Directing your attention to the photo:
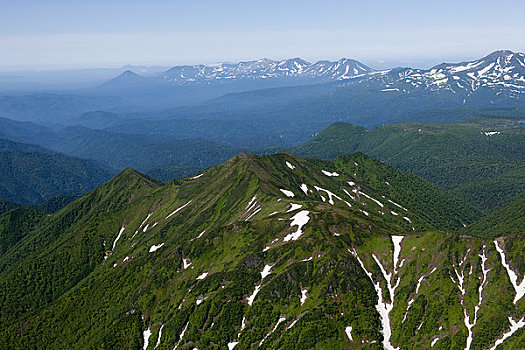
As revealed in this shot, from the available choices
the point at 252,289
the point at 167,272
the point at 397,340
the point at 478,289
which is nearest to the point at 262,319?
the point at 252,289

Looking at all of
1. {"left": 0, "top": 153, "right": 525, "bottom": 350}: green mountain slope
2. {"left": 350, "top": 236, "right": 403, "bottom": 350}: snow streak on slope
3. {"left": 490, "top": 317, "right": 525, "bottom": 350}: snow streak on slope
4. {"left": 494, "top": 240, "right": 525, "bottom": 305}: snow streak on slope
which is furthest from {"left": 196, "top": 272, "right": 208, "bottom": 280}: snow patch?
{"left": 494, "top": 240, "right": 525, "bottom": 305}: snow streak on slope

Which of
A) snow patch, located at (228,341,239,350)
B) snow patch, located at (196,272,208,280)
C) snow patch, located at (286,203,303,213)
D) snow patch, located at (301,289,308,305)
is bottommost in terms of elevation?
snow patch, located at (228,341,239,350)

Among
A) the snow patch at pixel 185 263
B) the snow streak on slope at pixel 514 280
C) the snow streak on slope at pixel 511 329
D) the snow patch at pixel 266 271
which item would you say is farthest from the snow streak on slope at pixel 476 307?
the snow patch at pixel 185 263

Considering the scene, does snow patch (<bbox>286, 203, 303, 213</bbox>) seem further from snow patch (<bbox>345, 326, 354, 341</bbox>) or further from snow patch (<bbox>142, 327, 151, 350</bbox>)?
snow patch (<bbox>142, 327, 151, 350</bbox>)

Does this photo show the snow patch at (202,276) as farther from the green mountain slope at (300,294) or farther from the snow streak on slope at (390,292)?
the snow streak on slope at (390,292)

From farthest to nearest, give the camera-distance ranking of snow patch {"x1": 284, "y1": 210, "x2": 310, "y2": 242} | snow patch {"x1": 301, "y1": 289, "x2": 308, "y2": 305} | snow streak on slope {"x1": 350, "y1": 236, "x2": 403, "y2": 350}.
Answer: snow patch {"x1": 284, "y1": 210, "x2": 310, "y2": 242} → snow patch {"x1": 301, "y1": 289, "x2": 308, "y2": 305} → snow streak on slope {"x1": 350, "y1": 236, "x2": 403, "y2": 350}

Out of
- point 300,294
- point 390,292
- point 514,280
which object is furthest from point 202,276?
point 514,280

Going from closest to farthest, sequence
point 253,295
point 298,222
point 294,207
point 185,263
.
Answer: point 253,295 → point 298,222 → point 185,263 → point 294,207

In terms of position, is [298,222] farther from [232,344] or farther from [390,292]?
[232,344]

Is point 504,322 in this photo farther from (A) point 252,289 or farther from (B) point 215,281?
(B) point 215,281

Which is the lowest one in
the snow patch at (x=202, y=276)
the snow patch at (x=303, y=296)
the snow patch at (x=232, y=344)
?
the snow patch at (x=232, y=344)

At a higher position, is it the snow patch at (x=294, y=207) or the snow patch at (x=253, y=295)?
the snow patch at (x=294, y=207)
